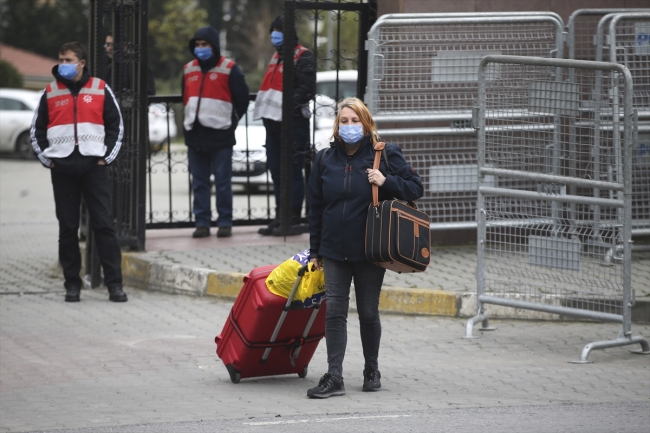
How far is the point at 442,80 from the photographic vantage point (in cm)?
945

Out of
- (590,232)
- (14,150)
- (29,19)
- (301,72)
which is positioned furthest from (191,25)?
(590,232)

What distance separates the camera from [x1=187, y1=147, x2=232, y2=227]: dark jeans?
35.0 feet

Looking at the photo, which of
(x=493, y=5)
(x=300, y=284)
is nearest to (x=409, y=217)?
(x=300, y=284)

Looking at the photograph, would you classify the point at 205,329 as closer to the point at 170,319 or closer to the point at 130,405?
the point at 170,319

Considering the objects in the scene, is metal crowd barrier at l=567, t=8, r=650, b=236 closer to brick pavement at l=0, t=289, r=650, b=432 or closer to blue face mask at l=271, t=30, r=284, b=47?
brick pavement at l=0, t=289, r=650, b=432

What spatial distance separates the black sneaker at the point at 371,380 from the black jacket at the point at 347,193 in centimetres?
72

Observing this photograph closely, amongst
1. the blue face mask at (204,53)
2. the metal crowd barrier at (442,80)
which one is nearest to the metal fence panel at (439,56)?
the metal crowd barrier at (442,80)

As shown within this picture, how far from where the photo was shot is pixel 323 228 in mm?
6066

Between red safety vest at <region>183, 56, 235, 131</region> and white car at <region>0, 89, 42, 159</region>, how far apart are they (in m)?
18.5

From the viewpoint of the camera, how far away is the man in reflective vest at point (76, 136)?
8.64m

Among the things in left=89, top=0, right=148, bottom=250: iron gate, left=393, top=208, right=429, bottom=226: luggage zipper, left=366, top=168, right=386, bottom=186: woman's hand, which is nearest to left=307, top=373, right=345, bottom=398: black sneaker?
left=393, top=208, right=429, bottom=226: luggage zipper

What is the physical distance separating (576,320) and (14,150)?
2297 cm

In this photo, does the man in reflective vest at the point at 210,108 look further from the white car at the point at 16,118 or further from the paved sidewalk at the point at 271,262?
the white car at the point at 16,118

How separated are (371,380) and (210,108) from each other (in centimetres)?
490
